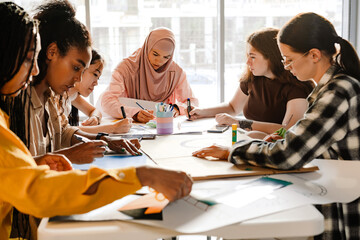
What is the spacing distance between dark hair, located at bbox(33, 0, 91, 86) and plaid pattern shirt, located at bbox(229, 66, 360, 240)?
0.72m

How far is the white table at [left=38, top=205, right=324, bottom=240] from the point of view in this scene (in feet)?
2.65

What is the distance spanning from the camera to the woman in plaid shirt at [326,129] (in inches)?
46.3

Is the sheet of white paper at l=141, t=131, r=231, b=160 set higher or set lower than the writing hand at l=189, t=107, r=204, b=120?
higher

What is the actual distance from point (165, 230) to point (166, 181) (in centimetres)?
12

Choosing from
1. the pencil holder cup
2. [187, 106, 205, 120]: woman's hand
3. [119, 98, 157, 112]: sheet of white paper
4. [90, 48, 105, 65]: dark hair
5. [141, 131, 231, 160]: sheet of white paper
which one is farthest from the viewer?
[119, 98, 157, 112]: sheet of white paper

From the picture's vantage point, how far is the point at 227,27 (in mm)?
4363

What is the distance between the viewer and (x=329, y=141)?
3.91ft

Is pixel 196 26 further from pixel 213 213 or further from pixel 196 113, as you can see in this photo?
pixel 213 213

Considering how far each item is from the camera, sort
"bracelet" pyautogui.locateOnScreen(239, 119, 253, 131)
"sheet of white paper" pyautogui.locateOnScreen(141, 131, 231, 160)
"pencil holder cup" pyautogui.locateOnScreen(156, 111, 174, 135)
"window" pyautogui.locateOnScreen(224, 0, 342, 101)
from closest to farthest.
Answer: "sheet of white paper" pyautogui.locateOnScreen(141, 131, 231, 160) → "pencil holder cup" pyautogui.locateOnScreen(156, 111, 174, 135) → "bracelet" pyautogui.locateOnScreen(239, 119, 253, 131) → "window" pyautogui.locateOnScreen(224, 0, 342, 101)

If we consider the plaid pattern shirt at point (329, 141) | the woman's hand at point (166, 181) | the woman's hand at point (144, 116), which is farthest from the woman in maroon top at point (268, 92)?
the woman's hand at point (166, 181)

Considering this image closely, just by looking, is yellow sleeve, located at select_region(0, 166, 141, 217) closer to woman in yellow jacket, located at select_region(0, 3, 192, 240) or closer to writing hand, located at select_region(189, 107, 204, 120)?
woman in yellow jacket, located at select_region(0, 3, 192, 240)

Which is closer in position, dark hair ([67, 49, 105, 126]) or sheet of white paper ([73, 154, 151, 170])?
sheet of white paper ([73, 154, 151, 170])

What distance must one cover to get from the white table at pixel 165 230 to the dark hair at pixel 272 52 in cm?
150

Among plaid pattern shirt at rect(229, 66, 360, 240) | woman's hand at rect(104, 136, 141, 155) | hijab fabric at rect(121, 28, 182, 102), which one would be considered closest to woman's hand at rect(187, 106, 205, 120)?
hijab fabric at rect(121, 28, 182, 102)
